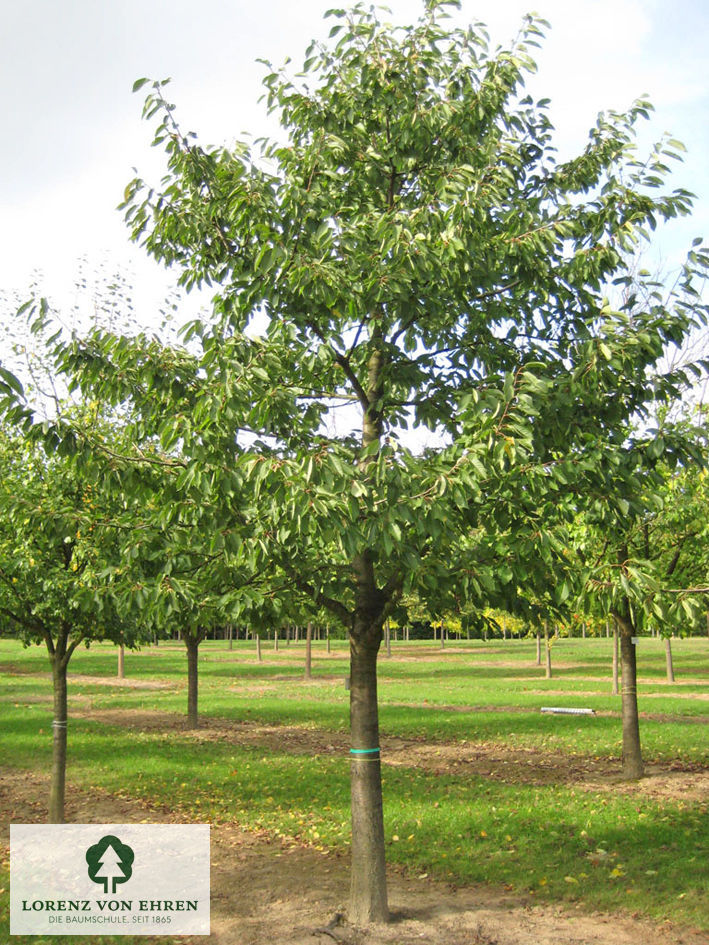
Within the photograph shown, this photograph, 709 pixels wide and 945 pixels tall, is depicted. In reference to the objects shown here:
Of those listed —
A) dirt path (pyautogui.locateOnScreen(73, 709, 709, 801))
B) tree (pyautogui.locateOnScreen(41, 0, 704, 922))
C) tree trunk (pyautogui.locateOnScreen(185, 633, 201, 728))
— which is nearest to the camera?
tree (pyautogui.locateOnScreen(41, 0, 704, 922))

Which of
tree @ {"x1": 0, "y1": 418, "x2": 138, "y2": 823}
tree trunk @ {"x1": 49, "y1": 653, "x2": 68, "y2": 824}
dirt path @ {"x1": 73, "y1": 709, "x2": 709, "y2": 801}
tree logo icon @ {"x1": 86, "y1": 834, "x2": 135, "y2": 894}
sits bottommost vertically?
dirt path @ {"x1": 73, "y1": 709, "x2": 709, "y2": 801}

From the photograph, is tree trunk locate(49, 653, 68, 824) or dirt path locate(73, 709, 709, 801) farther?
dirt path locate(73, 709, 709, 801)

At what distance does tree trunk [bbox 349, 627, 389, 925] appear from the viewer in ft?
22.8

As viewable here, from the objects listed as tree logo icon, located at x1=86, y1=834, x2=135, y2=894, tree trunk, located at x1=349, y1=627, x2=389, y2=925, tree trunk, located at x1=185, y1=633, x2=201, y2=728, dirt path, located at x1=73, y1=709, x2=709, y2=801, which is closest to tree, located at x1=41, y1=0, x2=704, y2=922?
tree trunk, located at x1=349, y1=627, x2=389, y2=925

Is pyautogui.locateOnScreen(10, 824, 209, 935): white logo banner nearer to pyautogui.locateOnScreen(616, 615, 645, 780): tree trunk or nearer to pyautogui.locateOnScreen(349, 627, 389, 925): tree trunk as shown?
pyautogui.locateOnScreen(349, 627, 389, 925): tree trunk

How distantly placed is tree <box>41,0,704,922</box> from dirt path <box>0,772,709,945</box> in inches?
18.0

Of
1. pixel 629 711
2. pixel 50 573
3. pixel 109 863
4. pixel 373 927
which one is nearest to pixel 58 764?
pixel 109 863

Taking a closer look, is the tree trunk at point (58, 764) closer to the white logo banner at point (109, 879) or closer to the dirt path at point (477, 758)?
the white logo banner at point (109, 879)

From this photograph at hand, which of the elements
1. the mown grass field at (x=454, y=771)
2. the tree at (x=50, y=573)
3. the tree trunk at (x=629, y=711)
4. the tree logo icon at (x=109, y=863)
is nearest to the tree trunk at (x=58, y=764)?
the tree at (x=50, y=573)

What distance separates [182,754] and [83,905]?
27.5 feet

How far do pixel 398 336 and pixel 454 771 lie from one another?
29.1 ft

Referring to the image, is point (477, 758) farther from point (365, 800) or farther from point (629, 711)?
point (365, 800)

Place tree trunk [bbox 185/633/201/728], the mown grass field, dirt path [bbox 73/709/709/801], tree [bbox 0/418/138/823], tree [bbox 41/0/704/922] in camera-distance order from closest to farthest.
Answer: tree [bbox 41/0/704/922] < the mown grass field < tree [bbox 0/418/138/823] < dirt path [bbox 73/709/709/801] < tree trunk [bbox 185/633/201/728]

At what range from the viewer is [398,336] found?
7617mm
